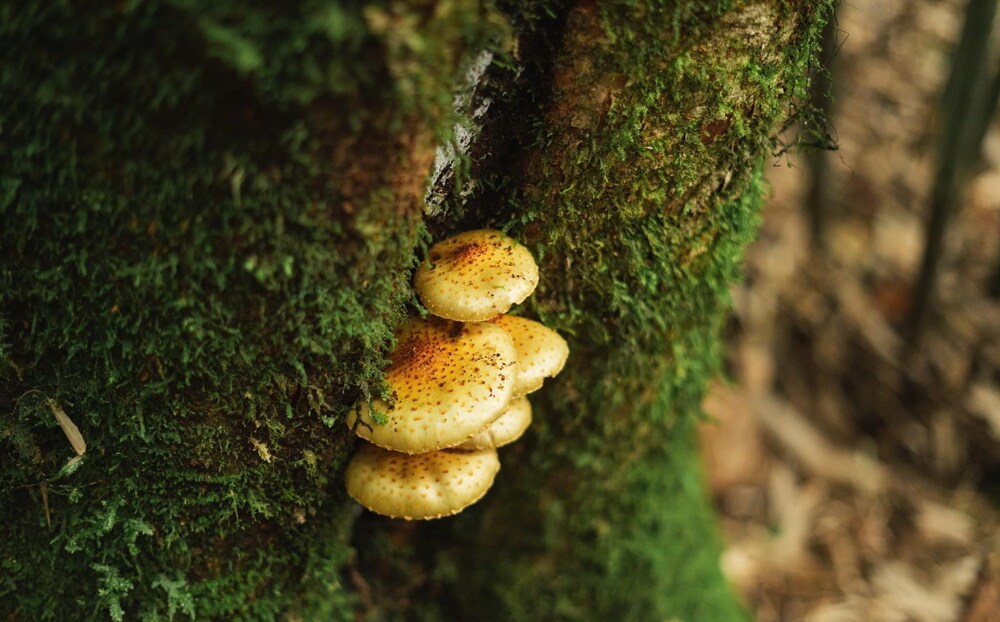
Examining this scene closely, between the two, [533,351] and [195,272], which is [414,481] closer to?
[533,351]

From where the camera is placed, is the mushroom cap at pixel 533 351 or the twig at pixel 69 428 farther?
the mushroom cap at pixel 533 351

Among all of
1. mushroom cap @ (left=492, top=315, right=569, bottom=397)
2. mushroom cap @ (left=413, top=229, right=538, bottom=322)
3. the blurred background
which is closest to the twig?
mushroom cap @ (left=413, top=229, right=538, bottom=322)

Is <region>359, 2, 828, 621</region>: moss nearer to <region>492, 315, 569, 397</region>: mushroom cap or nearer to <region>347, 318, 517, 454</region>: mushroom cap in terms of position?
<region>492, 315, 569, 397</region>: mushroom cap

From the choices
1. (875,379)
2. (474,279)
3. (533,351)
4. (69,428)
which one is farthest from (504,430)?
(875,379)

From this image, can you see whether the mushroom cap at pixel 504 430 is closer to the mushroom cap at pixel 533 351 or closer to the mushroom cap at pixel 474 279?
the mushroom cap at pixel 533 351

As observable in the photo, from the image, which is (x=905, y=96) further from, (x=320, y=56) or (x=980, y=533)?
(x=320, y=56)

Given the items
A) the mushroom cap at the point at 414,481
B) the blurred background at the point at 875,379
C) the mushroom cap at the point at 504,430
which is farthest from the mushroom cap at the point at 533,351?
the blurred background at the point at 875,379
